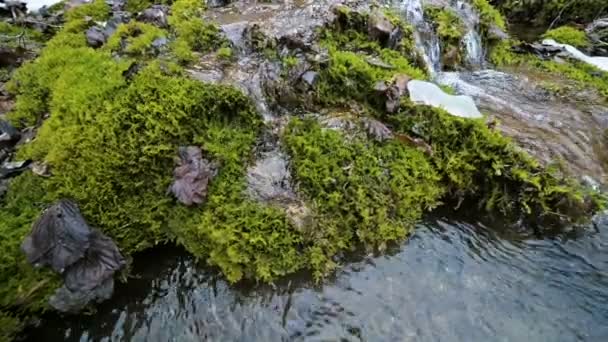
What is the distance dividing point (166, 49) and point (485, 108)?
3.17 meters

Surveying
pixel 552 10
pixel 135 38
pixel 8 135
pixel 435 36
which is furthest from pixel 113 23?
pixel 552 10

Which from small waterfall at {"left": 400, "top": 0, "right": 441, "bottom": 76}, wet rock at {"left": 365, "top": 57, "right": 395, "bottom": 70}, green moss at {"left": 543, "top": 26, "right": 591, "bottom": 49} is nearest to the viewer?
wet rock at {"left": 365, "top": 57, "right": 395, "bottom": 70}

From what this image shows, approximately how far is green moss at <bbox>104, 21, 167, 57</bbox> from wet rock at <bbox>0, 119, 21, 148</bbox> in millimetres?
1113

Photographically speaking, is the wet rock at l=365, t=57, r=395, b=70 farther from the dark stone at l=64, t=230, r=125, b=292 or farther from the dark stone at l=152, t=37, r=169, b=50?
the dark stone at l=64, t=230, r=125, b=292

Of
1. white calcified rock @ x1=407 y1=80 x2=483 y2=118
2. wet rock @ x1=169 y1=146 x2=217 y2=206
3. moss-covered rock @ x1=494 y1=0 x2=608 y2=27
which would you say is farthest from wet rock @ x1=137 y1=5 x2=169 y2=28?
moss-covered rock @ x1=494 y1=0 x2=608 y2=27

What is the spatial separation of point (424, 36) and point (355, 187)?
304 cm

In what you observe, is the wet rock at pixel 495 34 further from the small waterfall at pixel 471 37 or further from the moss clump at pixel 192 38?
the moss clump at pixel 192 38

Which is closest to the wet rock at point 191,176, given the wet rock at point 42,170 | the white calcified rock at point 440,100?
the wet rock at point 42,170

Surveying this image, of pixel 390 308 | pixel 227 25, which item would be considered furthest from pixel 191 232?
pixel 227 25

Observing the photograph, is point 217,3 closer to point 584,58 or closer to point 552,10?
point 584,58

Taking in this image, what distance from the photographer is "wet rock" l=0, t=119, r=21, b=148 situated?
3.39 meters

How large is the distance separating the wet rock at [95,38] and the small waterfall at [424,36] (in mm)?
3454

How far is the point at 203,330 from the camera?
2611mm

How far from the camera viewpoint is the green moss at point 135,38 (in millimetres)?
3934
